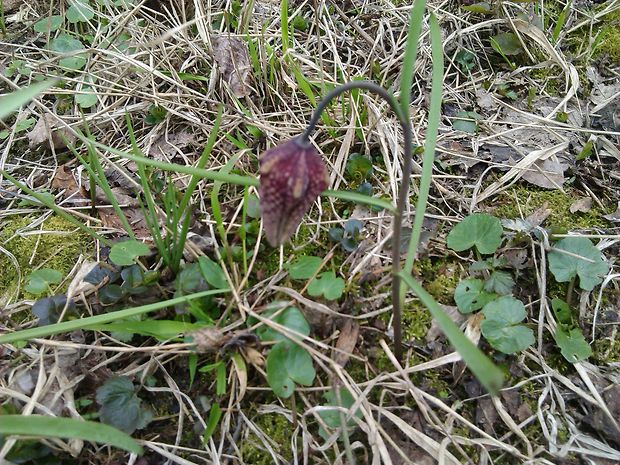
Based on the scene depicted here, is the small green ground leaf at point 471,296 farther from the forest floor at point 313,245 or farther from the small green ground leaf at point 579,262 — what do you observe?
the small green ground leaf at point 579,262

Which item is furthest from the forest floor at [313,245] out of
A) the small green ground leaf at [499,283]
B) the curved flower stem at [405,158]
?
the curved flower stem at [405,158]

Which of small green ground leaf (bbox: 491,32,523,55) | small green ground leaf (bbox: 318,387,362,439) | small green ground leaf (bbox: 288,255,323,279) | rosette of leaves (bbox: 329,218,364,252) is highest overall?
small green ground leaf (bbox: 491,32,523,55)

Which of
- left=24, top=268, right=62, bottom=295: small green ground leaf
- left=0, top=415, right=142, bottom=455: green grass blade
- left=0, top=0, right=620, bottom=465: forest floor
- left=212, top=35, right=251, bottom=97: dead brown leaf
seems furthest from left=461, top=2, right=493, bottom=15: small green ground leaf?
left=0, top=415, right=142, bottom=455: green grass blade

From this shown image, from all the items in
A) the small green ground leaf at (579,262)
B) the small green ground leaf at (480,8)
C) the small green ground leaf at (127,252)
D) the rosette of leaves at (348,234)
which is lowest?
the small green ground leaf at (579,262)

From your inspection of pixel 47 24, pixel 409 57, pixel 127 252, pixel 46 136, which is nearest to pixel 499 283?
pixel 409 57

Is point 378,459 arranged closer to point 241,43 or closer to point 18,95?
point 18,95

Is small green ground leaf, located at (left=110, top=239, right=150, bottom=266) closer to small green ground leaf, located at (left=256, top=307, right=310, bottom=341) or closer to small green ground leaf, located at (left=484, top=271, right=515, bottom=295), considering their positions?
small green ground leaf, located at (left=256, top=307, right=310, bottom=341)

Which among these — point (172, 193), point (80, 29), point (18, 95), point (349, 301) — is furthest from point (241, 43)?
point (18, 95)
